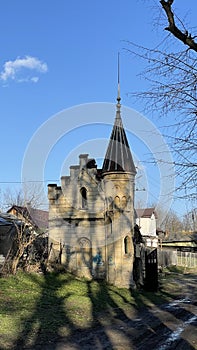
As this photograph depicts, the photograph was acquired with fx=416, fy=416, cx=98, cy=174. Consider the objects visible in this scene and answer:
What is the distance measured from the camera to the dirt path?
9.70m

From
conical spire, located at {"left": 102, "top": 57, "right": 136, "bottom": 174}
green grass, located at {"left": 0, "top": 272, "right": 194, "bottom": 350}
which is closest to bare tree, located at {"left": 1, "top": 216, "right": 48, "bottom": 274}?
green grass, located at {"left": 0, "top": 272, "right": 194, "bottom": 350}

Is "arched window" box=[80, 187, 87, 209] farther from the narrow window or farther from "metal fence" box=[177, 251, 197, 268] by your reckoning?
"metal fence" box=[177, 251, 197, 268]

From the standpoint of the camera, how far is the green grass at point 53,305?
10.6 meters

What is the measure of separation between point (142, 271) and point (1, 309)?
15188 mm

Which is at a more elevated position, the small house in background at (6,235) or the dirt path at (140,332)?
the small house in background at (6,235)

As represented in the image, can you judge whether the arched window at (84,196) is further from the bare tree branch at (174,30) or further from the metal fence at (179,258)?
the metal fence at (179,258)

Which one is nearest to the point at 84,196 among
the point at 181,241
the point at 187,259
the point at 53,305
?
the point at 53,305

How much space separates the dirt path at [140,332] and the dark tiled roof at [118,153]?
10541 millimetres

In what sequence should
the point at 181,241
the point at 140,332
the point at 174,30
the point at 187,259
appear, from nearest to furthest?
the point at 174,30, the point at 140,332, the point at 187,259, the point at 181,241

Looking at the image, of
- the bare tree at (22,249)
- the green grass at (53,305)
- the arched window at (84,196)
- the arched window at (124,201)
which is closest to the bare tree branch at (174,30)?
the green grass at (53,305)

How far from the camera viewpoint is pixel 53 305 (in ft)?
50.3

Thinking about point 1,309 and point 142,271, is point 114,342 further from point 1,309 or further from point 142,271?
point 142,271

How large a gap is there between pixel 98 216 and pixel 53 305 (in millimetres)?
11544

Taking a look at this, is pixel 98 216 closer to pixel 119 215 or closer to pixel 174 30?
pixel 119 215
